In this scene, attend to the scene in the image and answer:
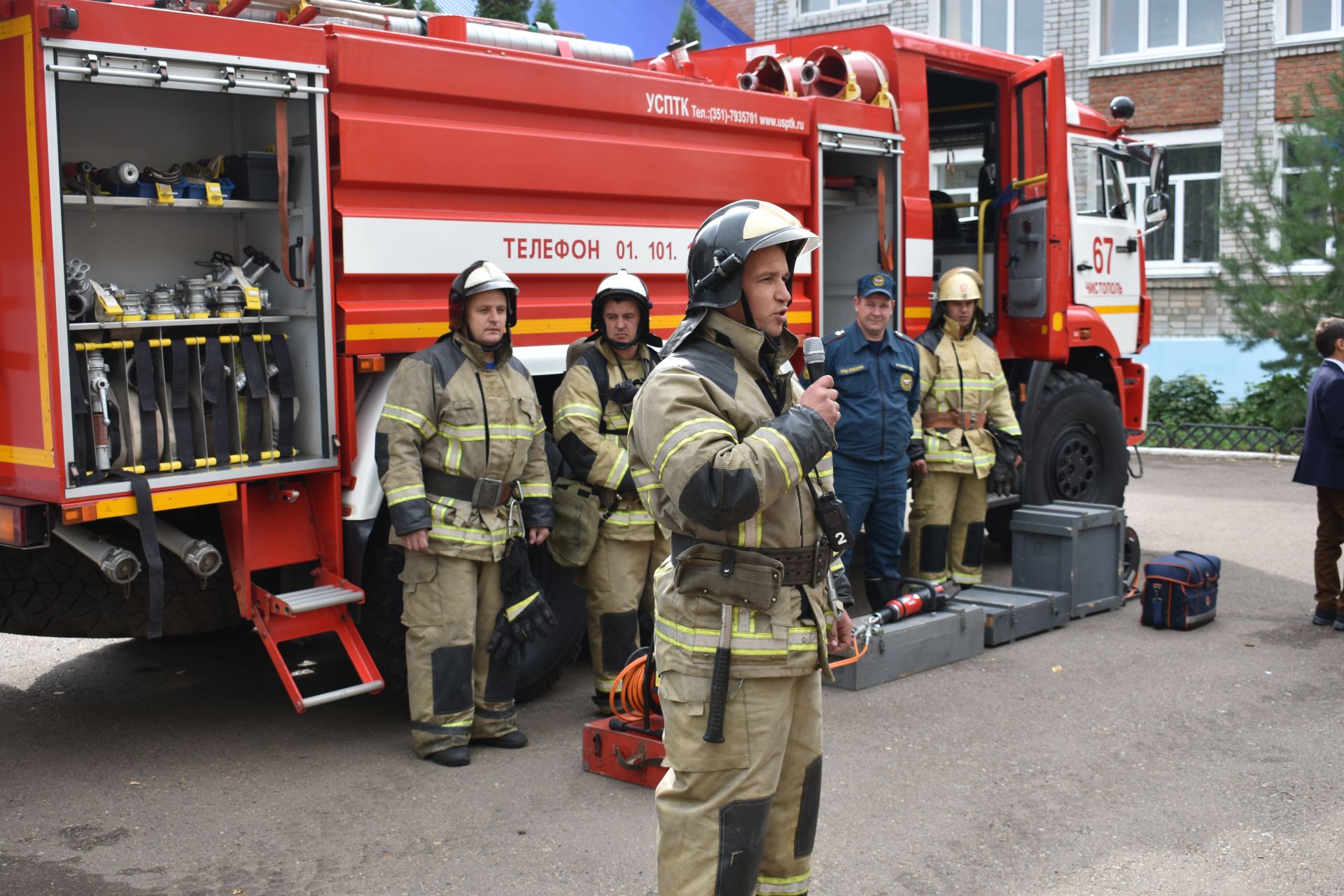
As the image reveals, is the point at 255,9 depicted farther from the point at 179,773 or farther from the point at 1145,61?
the point at 1145,61

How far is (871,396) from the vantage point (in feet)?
21.9

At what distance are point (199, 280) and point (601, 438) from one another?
1.69 m

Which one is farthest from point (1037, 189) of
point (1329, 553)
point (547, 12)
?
point (547, 12)

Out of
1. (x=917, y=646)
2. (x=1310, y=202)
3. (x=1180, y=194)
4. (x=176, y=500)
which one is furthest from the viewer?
(x=1180, y=194)

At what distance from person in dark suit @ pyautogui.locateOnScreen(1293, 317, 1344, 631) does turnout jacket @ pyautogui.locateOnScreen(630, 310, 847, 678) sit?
473 centimetres

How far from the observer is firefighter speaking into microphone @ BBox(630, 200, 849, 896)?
2.97 meters

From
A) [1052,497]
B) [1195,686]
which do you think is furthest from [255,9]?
[1052,497]

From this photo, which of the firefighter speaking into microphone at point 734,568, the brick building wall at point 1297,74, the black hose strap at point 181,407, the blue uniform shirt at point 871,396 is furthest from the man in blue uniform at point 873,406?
the brick building wall at point 1297,74

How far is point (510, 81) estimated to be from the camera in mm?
5539

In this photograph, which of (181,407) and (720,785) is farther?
(181,407)

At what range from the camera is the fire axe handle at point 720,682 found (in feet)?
9.82

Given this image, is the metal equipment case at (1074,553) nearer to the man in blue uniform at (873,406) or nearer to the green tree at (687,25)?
the man in blue uniform at (873,406)

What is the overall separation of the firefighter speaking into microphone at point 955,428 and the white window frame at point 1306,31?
12.3 m

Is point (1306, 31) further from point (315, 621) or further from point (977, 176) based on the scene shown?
point (315, 621)
